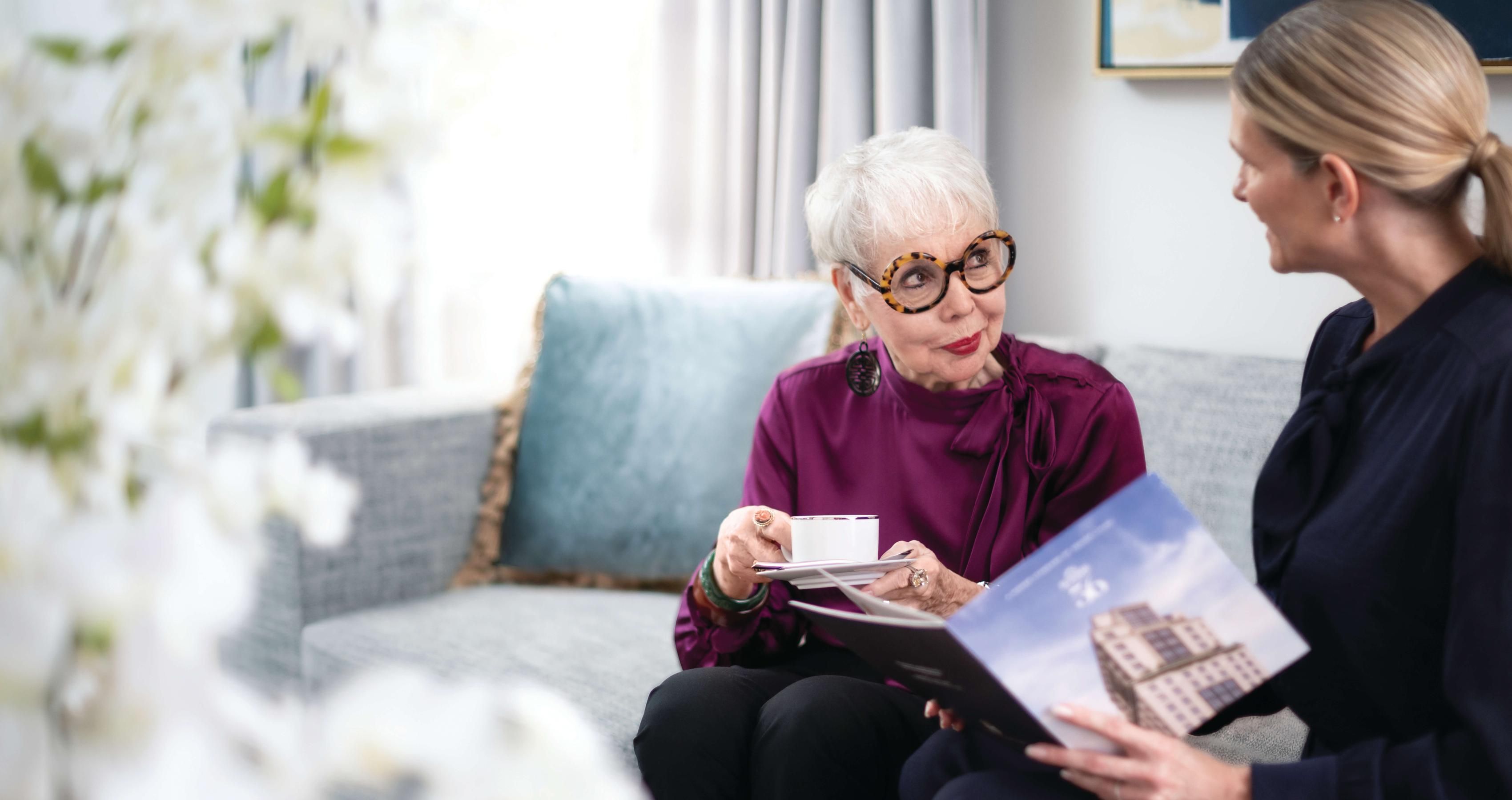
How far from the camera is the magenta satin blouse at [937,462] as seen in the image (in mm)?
1465

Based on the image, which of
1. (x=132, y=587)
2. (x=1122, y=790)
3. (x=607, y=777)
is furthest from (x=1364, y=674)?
(x=132, y=587)

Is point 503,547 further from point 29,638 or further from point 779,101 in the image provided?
point 29,638

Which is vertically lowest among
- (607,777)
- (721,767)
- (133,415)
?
(721,767)

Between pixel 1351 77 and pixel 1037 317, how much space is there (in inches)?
54.9

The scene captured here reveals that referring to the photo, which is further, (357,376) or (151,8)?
(357,376)

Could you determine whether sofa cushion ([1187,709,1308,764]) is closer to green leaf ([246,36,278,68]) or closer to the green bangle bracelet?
the green bangle bracelet

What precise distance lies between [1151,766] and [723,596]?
57 centimetres

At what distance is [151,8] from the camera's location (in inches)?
16.8

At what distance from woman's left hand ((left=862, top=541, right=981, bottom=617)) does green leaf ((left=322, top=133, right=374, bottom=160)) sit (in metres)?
0.95

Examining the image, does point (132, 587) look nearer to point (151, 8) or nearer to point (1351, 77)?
point (151, 8)

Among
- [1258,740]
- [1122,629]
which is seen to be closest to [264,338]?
[1122,629]

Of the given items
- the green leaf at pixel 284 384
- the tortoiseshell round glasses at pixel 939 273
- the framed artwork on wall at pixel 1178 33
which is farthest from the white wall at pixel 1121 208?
the green leaf at pixel 284 384

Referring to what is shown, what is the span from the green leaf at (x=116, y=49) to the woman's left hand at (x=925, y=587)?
0.97m

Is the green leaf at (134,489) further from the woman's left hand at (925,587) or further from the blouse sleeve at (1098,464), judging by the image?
the blouse sleeve at (1098,464)
